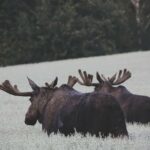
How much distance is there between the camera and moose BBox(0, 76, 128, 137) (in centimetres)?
818

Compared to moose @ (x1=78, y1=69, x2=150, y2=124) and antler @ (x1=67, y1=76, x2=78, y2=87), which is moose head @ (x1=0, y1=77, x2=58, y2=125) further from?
moose @ (x1=78, y1=69, x2=150, y2=124)

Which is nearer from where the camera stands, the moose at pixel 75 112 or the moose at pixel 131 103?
the moose at pixel 75 112

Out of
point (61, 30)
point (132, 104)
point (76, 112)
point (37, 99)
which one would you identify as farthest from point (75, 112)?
point (61, 30)

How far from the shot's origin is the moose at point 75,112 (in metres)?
8.18

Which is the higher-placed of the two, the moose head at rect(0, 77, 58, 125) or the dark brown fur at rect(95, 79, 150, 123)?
the moose head at rect(0, 77, 58, 125)

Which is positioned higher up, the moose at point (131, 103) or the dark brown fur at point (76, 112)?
the dark brown fur at point (76, 112)

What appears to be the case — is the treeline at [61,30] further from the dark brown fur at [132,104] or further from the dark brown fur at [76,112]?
the dark brown fur at [76,112]

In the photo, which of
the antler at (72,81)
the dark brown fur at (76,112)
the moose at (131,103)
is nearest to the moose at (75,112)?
the dark brown fur at (76,112)

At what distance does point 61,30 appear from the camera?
5275 centimetres

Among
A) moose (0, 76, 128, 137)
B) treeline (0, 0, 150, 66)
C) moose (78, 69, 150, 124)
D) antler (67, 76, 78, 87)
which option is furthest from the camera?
treeline (0, 0, 150, 66)

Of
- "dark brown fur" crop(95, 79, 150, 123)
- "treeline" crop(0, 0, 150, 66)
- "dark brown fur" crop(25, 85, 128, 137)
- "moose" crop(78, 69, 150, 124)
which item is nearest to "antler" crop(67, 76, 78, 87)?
"moose" crop(78, 69, 150, 124)

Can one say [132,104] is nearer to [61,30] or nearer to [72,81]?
[72,81]

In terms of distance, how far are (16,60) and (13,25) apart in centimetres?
320

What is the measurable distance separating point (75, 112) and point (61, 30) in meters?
44.3
